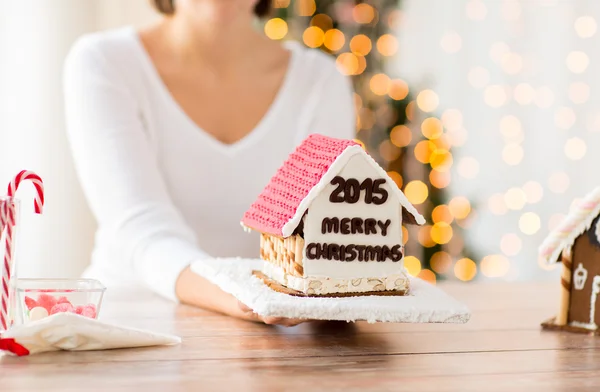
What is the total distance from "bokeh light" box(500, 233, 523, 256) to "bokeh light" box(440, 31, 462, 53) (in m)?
1.03

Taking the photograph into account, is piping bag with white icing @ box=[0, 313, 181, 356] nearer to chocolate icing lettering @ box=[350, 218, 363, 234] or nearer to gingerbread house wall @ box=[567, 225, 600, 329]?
chocolate icing lettering @ box=[350, 218, 363, 234]

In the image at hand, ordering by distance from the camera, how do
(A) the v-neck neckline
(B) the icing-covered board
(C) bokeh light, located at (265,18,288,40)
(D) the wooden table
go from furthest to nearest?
(C) bokeh light, located at (265,18,288,40), (A) the v-neck neckline, (B) the icing-covered board, (D) the wooden table

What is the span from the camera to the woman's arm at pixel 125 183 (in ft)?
4.31

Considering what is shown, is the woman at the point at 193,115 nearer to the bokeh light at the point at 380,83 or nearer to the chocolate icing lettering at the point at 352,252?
the chocolate icing lettering at the point at 352,252

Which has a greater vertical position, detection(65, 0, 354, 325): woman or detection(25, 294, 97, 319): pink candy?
detection(65, 0, 354, 325): woman

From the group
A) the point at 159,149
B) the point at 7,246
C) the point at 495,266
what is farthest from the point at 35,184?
the point at 495,266

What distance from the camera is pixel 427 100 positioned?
3.88 metres

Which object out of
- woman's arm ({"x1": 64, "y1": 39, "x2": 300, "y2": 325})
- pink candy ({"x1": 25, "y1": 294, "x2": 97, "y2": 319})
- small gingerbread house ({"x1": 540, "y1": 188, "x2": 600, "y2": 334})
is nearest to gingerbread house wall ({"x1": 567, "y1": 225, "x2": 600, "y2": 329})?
small gingerbread house ({"x1": 540, "y1": 188, "x2": 600, "y2": 334})

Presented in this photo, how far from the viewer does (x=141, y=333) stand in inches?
35.9

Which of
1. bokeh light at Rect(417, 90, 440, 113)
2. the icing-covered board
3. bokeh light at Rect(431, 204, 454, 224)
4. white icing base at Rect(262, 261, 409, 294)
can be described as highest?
bokeh light at Rect(417, 90, 440, 113)

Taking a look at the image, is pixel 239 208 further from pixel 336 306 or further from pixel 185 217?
pixel 336 306

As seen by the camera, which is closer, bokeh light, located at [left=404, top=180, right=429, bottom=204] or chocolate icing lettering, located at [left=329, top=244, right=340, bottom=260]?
chocolate icing lettering, located at [left=329, top=244, right=340, bottom=260]

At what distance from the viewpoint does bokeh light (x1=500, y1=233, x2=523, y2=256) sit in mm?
3934

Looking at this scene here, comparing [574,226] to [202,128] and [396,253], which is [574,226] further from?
[202,128]
